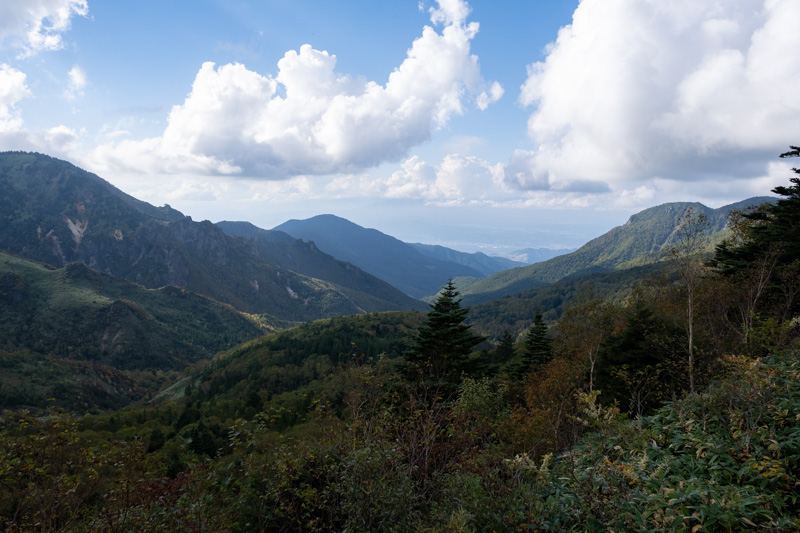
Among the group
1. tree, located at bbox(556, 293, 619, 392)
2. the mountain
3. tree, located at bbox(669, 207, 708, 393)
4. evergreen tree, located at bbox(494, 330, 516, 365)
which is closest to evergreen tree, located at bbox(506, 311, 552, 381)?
tree, located at bbox(556, 293, 619, 392)

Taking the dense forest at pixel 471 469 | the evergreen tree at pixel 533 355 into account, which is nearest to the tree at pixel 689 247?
the dense forest at pixel 471 469

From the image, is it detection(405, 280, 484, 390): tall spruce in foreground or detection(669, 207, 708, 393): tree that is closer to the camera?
detection(669, 207, 708, 393): tree

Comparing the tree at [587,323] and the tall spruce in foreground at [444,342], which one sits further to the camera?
the tree at [587,323]

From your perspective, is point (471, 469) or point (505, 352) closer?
point (471, 469)

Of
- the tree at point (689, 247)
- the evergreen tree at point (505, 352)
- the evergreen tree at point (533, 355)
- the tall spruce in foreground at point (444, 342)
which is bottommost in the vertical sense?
the evergreen tree at point (505, 352)

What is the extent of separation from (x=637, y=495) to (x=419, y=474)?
19.5 feet

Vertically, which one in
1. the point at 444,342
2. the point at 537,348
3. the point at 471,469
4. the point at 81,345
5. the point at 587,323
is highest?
the point at 587,323

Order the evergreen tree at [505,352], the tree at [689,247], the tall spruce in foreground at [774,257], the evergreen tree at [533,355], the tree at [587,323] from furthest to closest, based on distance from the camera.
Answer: the evergreen tree at [505,352] → the evergreen tree at [533,355] → the tree at [587,323] → the tall spruce in foreground at [774,257] → the tree at [689,247]

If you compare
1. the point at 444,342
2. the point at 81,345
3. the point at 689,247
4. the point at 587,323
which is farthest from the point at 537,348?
the point at 81,345

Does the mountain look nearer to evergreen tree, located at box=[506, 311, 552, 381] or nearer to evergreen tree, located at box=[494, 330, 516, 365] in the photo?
evergreen tree, located at box=[494, 330, 516, 365]

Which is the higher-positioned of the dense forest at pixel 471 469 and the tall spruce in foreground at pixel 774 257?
the tall spruce in foreground at pixel 774 257

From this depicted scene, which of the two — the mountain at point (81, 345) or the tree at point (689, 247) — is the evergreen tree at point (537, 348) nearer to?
the tree at point (689, 247)

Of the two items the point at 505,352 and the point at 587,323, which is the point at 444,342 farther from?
the point at 505,352

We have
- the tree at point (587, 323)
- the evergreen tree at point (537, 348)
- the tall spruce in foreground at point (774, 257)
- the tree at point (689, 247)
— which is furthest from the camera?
the evergreen tree at point (537, 348)
